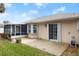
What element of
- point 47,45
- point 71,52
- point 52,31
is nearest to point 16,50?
point 47,45

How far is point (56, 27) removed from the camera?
686 centimetres

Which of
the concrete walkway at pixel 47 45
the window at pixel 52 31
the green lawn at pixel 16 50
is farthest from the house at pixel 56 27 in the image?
the green lawn at pixel 16 50

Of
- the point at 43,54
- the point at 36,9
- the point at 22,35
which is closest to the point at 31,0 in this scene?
the point at 36,9

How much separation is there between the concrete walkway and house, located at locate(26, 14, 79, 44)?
0.10 meters

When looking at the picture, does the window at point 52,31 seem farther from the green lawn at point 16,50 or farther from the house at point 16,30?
the house at point 16,30

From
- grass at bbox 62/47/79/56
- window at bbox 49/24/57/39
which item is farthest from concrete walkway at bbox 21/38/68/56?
window at bbox 49/24/57/39

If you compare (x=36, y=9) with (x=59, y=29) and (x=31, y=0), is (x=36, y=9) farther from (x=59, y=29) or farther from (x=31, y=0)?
(x=59, y=29)

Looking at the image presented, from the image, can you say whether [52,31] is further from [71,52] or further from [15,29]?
[15,29]

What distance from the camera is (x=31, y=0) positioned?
6.59m

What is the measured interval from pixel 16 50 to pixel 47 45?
28.7 inches

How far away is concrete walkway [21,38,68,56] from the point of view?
21.8 feet

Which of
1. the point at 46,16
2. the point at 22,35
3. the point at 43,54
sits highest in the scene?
the point at 46,16

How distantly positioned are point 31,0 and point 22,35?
33.4 inches

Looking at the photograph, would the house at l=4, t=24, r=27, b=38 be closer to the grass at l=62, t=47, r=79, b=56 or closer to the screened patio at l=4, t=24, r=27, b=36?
the screened patio at l=4, t=24, r=27, b=36
